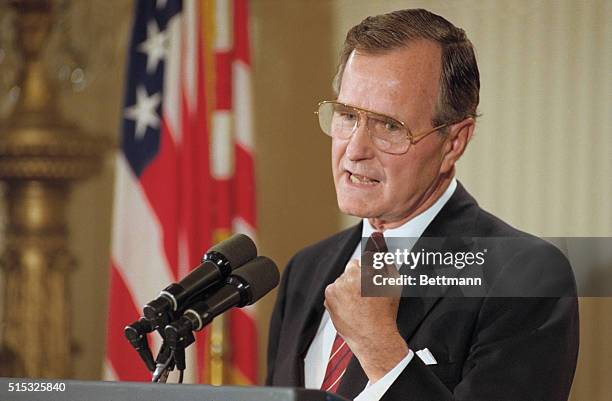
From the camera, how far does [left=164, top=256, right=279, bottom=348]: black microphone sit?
176 centimetres

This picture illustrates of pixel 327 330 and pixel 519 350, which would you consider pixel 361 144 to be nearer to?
pixel 327 330

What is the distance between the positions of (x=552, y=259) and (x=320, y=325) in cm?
64

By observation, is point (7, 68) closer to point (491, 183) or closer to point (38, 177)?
point (38, 177)

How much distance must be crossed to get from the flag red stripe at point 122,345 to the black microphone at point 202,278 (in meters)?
1.64

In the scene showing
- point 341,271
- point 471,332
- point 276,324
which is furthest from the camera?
point 276,324

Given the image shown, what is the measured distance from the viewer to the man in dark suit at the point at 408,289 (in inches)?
91.0

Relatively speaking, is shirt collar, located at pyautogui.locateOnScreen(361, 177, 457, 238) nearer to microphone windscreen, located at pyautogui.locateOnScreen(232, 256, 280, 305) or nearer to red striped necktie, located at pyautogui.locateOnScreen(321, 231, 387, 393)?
red striped necktie, located at pyautogui.locateOnScreen(321, 231, 387, 393)

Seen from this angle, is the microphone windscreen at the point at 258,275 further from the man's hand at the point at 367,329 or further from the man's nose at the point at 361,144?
the man's nose at the point at 361,144

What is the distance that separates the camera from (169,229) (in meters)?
3.52

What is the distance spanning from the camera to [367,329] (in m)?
2.29

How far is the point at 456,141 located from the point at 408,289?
41 centimetres

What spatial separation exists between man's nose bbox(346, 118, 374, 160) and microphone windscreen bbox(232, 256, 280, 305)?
62 cm

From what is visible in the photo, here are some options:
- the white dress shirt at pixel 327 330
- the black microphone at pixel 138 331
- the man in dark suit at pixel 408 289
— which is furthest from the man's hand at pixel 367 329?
the black microphone at pixel 138 331

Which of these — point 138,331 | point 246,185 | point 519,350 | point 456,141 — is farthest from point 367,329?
point 246,185
